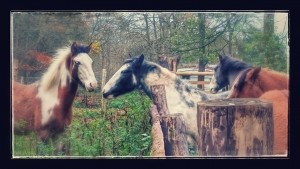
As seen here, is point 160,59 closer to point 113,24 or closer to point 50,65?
point 113,24

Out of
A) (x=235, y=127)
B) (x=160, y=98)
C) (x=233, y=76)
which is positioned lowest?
(x=235, y=127)

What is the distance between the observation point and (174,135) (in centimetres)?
646

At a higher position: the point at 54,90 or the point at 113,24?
the point at 113,24

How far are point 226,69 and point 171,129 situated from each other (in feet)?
3.18

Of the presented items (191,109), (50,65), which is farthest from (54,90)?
(191,109)

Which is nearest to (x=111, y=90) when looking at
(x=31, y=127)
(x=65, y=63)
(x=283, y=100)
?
(x=65, y=63)

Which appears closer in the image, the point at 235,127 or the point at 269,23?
the point at 235,127

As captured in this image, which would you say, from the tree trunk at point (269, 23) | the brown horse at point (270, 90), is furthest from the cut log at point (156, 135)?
the tree trunk at point (269, 23)

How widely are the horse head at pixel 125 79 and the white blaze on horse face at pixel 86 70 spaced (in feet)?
0.54

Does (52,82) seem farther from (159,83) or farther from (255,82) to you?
(255,82)

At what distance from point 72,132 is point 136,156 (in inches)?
32.2

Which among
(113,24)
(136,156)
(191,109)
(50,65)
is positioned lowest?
(136,156)

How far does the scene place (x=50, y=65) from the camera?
21.3 feet

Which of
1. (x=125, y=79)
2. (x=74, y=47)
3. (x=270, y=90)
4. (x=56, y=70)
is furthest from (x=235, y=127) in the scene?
(x=56, y=70)
